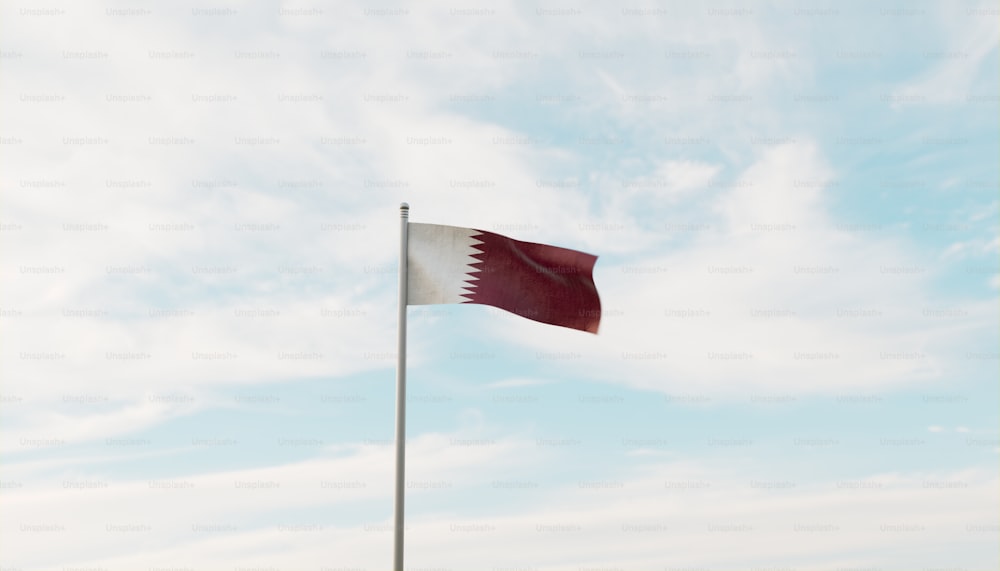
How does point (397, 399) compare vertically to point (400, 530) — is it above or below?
above

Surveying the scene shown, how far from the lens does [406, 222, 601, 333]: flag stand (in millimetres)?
16641

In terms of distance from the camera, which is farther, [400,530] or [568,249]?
[568,249]

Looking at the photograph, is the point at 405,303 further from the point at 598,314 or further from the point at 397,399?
the point at 598,314

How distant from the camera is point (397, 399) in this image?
1543 cm

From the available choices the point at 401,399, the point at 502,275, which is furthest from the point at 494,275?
the point at 401,399

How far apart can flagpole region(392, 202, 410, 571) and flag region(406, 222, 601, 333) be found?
223 millimetres

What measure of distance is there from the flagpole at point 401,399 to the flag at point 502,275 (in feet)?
0.73

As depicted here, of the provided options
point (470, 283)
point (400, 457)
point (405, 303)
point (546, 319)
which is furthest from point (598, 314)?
point (400, 457)

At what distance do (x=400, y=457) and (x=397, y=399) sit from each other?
3.50ft

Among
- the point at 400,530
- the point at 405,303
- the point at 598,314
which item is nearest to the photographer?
the point at 400,530

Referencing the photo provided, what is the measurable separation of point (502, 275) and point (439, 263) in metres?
1.34

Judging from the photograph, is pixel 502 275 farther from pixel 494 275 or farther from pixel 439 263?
pixel 439 263

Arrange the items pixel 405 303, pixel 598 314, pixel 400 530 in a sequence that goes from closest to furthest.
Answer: pixel 400 530
pixel 405 303
pixel 598 314

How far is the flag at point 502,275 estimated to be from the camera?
54.6ft
